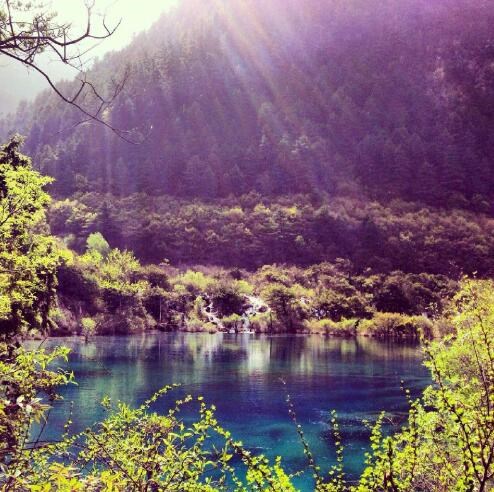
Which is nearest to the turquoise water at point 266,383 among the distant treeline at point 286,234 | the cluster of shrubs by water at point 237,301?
the cluster of shrubs by water at point 237,301

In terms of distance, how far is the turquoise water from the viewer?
1986cm

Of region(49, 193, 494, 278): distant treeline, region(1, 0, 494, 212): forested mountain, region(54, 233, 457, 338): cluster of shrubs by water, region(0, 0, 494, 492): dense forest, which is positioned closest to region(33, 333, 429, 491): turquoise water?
region(0, 0, 494, 492): dense forest

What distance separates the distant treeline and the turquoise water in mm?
49702

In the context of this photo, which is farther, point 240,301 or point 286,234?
Result: point 286,234

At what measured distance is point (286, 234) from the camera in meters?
104

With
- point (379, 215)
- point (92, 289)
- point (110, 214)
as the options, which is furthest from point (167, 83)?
point (92, 289)

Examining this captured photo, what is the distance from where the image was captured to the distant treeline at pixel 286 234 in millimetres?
97125

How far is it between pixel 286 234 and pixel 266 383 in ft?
244

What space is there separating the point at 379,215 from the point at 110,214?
53.9m

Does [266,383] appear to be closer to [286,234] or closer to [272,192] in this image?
[286,234]

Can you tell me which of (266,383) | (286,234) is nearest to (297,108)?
(286,234)

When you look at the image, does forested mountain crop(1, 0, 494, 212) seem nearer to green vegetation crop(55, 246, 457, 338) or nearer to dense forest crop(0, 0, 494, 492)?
dense forest crop(0, 0, 494, 492)

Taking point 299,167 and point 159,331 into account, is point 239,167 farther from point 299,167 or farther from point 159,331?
point 159,331

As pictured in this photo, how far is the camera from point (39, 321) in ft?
68.4
